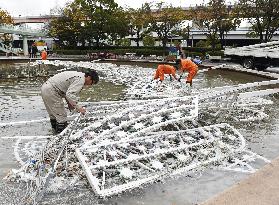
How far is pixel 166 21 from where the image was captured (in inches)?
1730

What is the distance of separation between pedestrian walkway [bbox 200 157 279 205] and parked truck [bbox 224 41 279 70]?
17.6 metres

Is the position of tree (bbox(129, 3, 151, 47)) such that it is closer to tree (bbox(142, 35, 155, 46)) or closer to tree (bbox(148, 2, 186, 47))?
tree (bbox(148, 2, 186, 47))

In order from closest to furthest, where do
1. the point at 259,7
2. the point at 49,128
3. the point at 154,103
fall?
the point at 154,103
the point at 49,128
the point at 259,7

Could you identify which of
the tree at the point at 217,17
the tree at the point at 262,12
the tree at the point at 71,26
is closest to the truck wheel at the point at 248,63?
the tree at the point at 262,12

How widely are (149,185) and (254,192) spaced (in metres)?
1.61

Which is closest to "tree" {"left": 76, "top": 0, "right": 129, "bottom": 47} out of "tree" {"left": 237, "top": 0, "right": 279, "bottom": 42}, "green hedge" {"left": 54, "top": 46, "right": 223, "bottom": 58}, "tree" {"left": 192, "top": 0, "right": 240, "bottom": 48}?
"green hedge" {"left": 54, "top": 46, "right": 223, "bottom": 58}

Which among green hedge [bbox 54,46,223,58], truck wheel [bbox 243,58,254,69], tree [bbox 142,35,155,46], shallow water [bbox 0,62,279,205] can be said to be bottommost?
shallow water [bbox 0,62,279,205]

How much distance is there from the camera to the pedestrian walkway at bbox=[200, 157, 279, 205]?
531cm

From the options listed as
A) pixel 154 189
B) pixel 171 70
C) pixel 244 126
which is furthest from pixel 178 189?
pixel 171 70

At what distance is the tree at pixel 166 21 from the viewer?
43731 millimetres

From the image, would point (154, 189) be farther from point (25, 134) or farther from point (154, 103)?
point (25, 134)

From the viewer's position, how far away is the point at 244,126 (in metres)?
10.3

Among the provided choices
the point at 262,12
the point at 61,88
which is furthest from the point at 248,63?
the point at 61,88

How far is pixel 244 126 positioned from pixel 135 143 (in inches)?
159
